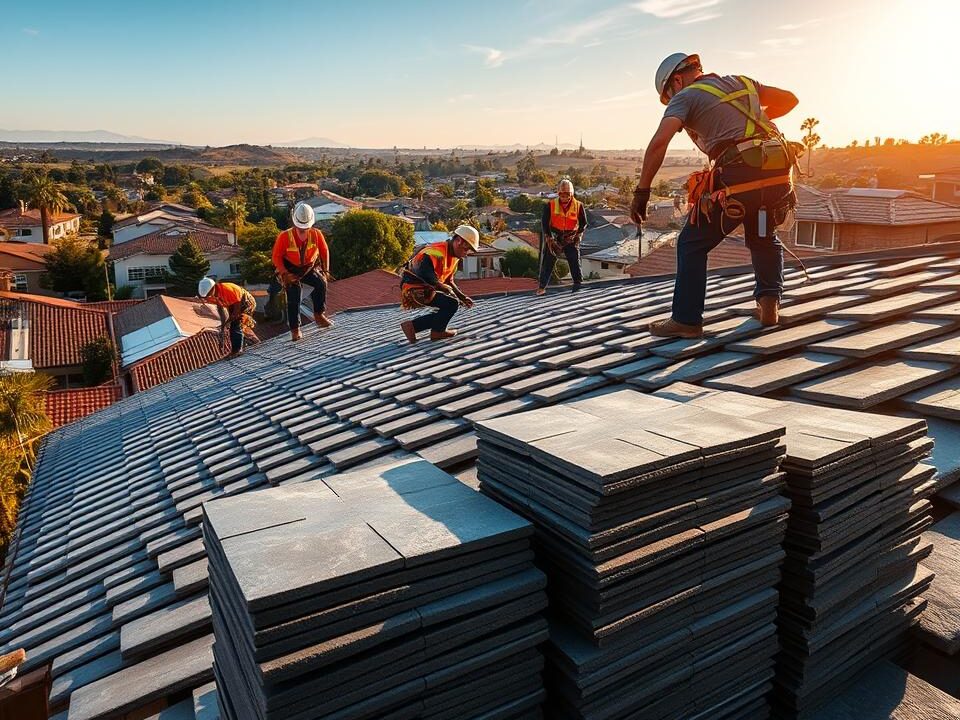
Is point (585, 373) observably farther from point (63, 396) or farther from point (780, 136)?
point (63, 396)

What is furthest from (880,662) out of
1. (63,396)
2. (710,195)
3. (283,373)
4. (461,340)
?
(63,396)

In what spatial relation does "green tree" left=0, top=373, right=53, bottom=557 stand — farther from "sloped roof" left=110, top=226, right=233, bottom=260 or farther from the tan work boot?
"sloped roof" left=110, top=226, right=233, bottom=260

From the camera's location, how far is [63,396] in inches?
792

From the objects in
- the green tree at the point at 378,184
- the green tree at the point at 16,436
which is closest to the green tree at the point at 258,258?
the green tree at the point at 16,436

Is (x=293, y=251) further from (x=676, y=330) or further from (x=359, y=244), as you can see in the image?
(x=359, y=244)

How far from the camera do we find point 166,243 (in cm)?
5656

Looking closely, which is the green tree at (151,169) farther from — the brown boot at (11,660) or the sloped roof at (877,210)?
the brown boot at (11,660)

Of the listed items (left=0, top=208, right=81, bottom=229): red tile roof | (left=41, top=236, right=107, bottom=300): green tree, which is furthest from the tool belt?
(left=0, top=208, right=81, bottom=229): red tile roof

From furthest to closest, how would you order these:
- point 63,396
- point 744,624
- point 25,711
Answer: point 63,396 → point 25,711 → point 744,624

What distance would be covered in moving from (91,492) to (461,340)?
12.8 feet

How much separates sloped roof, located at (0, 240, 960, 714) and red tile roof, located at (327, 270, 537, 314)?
1806cm

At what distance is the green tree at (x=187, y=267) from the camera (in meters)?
50.8

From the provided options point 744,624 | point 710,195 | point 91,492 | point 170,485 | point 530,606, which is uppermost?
point 710,195

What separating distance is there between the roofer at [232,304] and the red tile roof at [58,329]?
839 inches
